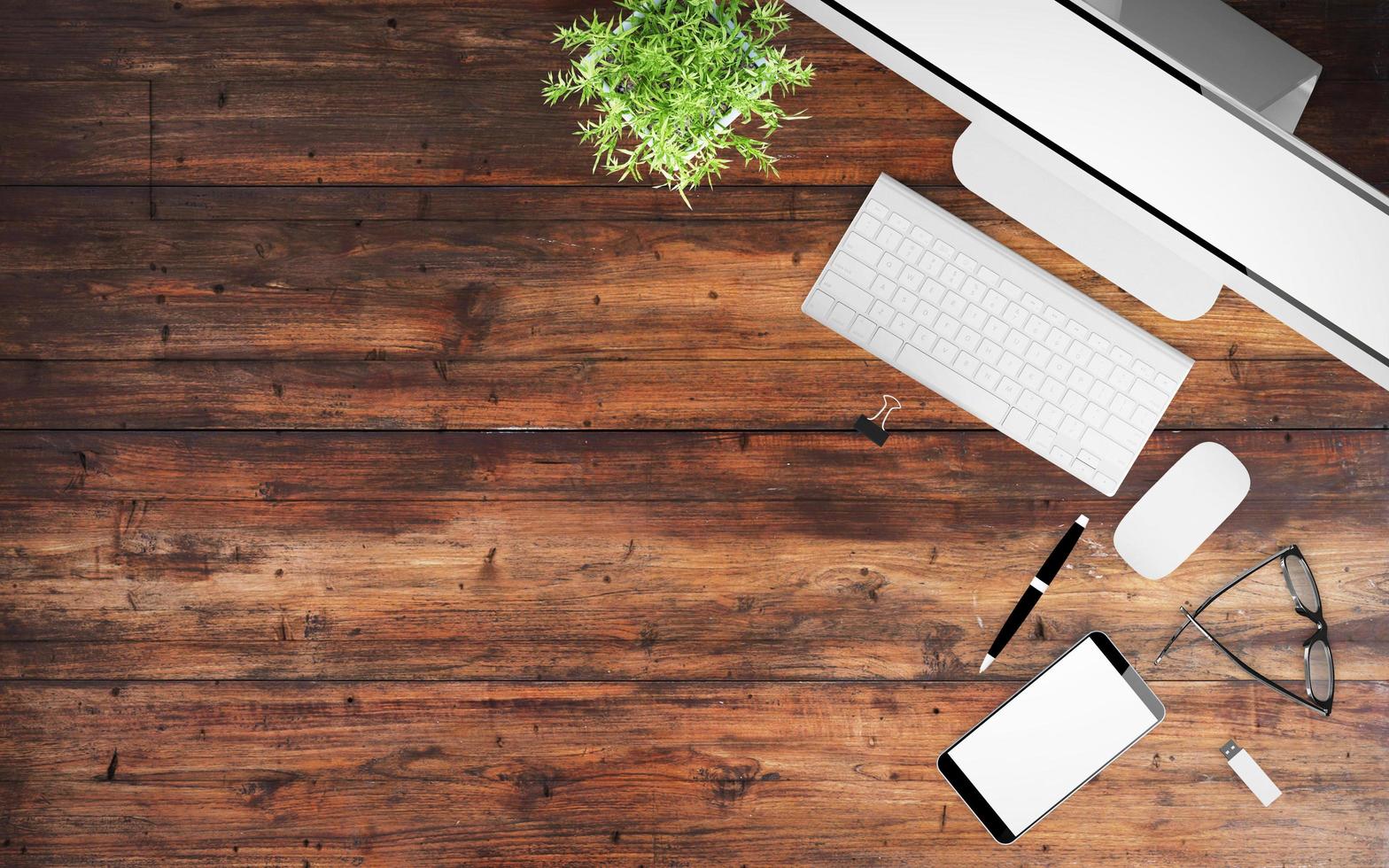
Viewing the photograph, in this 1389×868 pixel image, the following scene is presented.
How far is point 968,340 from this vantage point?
1.06 metres

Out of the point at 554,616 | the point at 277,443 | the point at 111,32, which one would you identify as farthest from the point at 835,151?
the point at 111,32

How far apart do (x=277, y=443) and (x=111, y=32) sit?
A: 0.58 m

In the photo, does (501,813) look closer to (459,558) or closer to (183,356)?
(459,558)

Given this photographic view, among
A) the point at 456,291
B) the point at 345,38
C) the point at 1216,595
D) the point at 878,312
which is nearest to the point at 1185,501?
the point at 1216,595

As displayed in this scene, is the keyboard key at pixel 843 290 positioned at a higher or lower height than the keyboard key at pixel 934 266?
lower

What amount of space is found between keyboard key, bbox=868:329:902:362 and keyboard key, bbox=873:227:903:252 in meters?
0.11

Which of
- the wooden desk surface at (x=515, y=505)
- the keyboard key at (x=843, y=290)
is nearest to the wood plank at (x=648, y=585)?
the wooden desk surface at (x=515, y=505)

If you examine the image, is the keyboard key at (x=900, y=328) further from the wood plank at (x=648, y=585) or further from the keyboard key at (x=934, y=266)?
the wood plank at (x=648, y=585)

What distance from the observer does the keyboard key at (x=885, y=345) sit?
3.50 ft

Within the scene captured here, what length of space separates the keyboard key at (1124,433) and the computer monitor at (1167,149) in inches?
8.5

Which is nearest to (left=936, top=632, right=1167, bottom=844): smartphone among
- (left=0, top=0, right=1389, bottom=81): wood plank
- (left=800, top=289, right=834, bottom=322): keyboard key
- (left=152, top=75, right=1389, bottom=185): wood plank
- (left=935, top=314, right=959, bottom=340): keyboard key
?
(left=935, top=314, right=959, bottom=340): keyboard key

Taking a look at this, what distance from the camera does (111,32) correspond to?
112 centimetres

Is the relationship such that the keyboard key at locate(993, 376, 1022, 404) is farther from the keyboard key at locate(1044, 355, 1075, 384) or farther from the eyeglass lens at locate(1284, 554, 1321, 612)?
the eyeglass lens at locate(1284, 554, 1321, 612)

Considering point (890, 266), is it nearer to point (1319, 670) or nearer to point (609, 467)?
point (609, 467)
